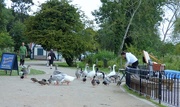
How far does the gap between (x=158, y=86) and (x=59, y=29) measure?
2874 centimetres

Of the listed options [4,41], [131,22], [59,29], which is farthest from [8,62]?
[4,41]

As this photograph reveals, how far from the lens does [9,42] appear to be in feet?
221

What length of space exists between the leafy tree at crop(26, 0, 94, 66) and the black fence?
2441 centimetres

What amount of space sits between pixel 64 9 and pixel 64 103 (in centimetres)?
3026

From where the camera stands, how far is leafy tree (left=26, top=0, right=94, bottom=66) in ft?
127

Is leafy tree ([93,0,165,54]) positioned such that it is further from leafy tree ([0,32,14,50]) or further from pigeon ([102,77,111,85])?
pigeon ([102,77,111,85])

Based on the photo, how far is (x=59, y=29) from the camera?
130 ft

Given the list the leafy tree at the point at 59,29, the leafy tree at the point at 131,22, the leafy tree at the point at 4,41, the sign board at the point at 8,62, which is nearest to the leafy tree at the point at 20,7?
the leafy tree at the point at 4,41

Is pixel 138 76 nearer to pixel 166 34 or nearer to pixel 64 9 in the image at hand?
pixel 64 9

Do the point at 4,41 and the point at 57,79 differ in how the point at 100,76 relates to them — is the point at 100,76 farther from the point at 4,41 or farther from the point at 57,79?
the point at 4,41

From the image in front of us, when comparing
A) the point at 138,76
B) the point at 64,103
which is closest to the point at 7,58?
the point at 138,76

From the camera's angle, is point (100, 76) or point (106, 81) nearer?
point (106, 81)

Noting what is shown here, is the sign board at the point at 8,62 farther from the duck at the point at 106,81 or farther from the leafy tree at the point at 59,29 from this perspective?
the leafy tree at the point at 59,29

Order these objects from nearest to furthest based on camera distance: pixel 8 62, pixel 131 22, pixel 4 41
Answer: pixel 8 62 → pixel 131 22 → pixel 4 41
